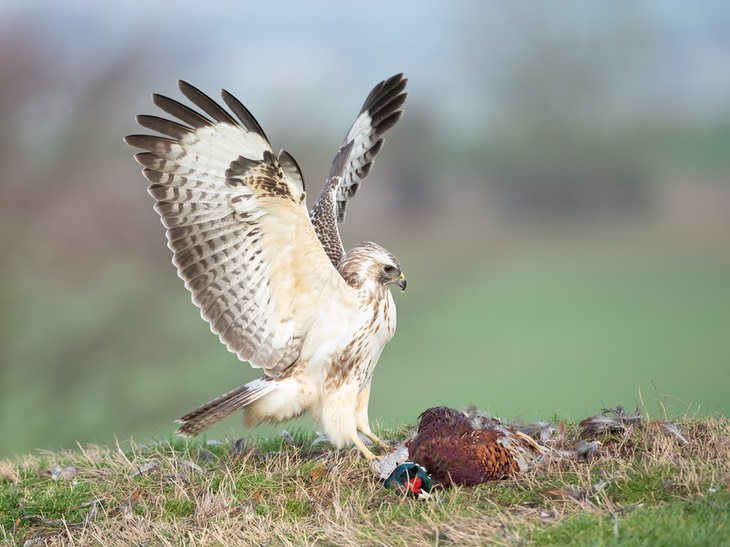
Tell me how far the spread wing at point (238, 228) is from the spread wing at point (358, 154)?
1.03 metres

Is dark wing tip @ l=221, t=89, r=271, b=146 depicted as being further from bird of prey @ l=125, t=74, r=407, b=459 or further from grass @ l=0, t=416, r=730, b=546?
grass @ l=0, t=416, r=730, b=546

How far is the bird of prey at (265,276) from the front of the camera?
18.3ft

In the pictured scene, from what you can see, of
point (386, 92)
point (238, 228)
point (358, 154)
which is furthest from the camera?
point (358, 154)

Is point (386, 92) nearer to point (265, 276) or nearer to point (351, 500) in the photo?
point (265, 276)

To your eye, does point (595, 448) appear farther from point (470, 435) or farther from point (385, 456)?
point (385, 456)

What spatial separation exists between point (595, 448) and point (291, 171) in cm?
249

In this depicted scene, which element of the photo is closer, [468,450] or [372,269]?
[468,450]

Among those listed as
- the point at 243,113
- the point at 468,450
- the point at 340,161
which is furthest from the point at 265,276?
the point at 340,161

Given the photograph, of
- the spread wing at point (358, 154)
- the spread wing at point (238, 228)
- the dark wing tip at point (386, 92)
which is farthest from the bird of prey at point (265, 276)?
the dark wing tip at point (386, 92)

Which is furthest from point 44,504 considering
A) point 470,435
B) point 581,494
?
point 581,494

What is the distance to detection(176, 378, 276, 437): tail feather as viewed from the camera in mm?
6020

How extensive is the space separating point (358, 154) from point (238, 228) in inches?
93.5

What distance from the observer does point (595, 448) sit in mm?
5570

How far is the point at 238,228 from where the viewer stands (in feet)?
19.2
